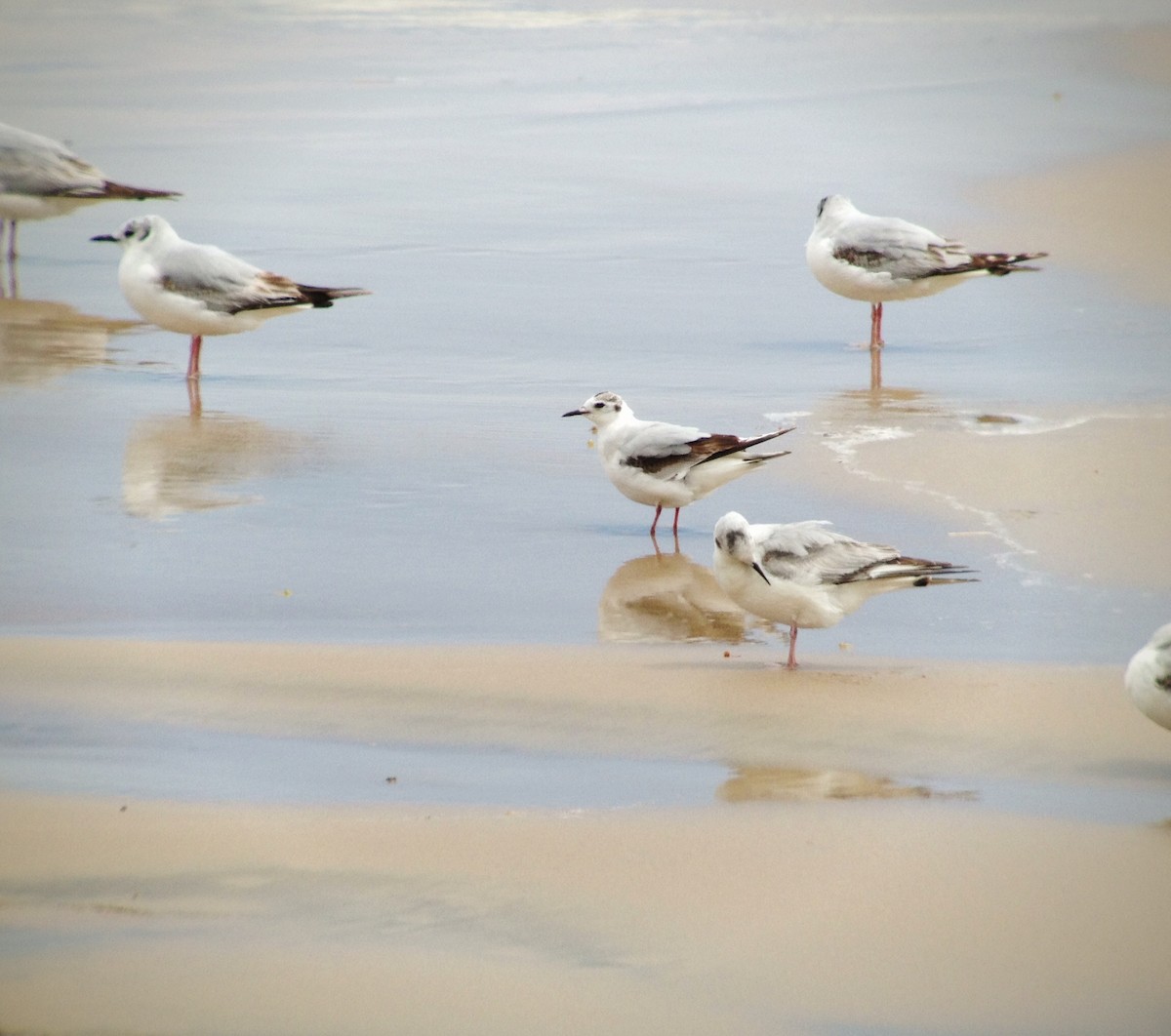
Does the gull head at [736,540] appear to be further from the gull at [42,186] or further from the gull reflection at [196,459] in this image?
the gull at [42,186]

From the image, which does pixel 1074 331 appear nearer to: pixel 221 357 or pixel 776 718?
pixel 221 357

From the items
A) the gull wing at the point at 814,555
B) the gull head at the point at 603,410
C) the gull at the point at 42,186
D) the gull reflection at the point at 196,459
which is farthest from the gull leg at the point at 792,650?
the gull at the point at 42,186

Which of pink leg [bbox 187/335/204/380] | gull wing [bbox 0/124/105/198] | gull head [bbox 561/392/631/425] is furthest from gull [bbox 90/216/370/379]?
gull head [bbox 561/392/631/425]

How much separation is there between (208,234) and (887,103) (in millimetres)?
9678

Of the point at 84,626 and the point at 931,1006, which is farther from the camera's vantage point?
the point at 84,626

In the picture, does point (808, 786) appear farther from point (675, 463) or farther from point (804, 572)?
point (675, 463)

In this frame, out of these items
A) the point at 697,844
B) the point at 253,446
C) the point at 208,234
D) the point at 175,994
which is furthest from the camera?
the point at 208,234

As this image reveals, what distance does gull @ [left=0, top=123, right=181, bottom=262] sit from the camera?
496 inches

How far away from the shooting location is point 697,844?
440 cm

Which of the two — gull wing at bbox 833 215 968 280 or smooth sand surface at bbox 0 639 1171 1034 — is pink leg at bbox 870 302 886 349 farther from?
smooth sand surface at bbox 0 639 1171 1034

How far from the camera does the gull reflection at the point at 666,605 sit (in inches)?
243

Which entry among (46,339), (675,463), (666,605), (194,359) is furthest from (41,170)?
(666,605)

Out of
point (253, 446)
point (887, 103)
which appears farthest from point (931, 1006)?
point (887, 103)

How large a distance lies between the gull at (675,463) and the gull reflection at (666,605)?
0.32m
